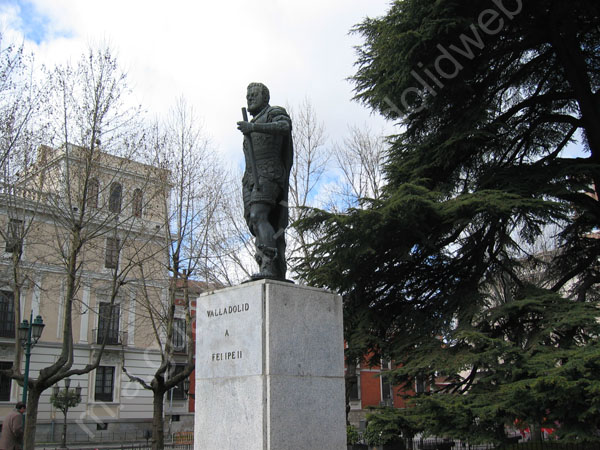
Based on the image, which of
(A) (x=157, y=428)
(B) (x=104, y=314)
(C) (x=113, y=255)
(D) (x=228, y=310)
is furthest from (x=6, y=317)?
(D) (x=228, y=310)

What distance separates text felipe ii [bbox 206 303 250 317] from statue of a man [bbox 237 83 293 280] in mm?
586

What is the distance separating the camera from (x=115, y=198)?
18.9 meters

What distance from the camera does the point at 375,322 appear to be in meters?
12.1

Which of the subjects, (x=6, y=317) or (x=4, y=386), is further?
(x=6, y=317)

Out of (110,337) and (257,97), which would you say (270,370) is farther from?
(110,337)

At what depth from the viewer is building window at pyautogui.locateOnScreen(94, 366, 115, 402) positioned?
3070cm

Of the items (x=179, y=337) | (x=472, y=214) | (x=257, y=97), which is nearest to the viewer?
(x=257, y=97)

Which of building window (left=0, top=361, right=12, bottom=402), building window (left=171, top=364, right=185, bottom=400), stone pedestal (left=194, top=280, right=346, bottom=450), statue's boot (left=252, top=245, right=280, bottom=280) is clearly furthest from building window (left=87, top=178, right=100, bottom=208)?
building window (left=171, top=364, right=185, bottom=400)

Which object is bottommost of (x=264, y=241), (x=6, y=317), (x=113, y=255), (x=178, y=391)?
(x=178, y=391)

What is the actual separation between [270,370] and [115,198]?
14272 millimetres

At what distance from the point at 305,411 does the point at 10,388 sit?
26.3 m

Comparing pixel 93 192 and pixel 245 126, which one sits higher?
pixel 93 192

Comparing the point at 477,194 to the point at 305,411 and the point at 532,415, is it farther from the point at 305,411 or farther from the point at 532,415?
the point at 305,411

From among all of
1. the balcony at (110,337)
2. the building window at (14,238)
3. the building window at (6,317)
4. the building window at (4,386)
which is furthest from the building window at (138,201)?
the building window at (4,386)
